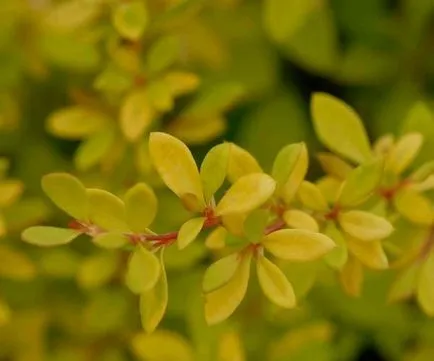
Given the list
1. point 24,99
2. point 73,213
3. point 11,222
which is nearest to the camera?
point 73,213

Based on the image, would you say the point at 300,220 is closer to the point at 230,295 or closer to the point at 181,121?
the point at 230,295

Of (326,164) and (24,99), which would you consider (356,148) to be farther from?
(24,99)

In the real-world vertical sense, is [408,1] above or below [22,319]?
above

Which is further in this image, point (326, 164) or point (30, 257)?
point (30, 257)

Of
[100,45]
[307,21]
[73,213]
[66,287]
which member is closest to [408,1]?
[307,21]

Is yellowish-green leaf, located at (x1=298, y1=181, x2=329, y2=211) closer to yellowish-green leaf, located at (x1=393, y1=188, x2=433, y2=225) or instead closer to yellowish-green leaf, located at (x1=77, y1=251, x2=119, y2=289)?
yellowish-green leaf, located at (x1=393, y1=188, x2=433, y2=225)
